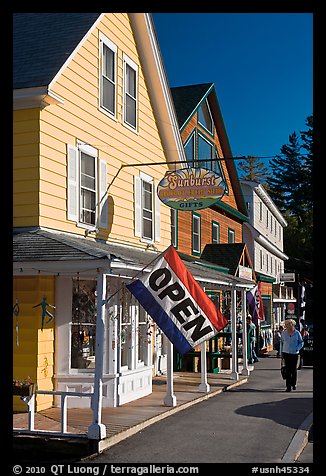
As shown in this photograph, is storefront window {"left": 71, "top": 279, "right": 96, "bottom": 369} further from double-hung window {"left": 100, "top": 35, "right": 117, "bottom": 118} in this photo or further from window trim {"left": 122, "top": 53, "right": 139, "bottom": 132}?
window trim {"left": 122, "top": 53, "right": 139, "bottom": 132}

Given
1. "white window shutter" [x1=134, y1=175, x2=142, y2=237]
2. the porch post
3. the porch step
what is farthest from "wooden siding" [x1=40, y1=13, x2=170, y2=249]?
the porch step

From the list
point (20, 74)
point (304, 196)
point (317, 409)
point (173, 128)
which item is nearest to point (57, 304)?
point (20, 74)

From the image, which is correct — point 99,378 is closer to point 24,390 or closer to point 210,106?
point 24,390

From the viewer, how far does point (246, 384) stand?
17406mm

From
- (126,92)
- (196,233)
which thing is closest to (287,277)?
(196,233)

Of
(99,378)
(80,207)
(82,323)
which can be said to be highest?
(80,207)

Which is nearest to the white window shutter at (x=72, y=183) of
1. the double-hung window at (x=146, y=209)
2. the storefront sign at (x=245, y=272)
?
the double-hung window at (x=146, y=209)

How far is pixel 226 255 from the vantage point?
23.0 metres

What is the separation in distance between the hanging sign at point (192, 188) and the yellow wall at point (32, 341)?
450 centimetres

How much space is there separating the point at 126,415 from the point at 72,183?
4771mm

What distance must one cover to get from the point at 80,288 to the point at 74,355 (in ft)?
4.24

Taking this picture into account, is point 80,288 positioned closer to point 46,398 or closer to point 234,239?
point 46,398

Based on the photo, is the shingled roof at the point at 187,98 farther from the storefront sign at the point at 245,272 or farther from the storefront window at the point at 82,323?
the storefront window at the point at 82,323

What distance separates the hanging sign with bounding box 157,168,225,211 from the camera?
49.5 ft
